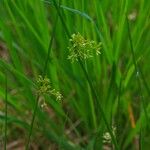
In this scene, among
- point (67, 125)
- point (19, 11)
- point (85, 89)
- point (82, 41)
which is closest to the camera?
point (82, 41)

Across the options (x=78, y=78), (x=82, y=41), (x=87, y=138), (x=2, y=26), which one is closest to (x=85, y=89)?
(x=78, y=78)

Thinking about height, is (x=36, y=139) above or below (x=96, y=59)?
below

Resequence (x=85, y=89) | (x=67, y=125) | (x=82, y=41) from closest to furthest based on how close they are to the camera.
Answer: (x=82, y=41)
(x=85, y=89)
(x=67, y=125)

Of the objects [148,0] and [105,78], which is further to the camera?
[105,78]

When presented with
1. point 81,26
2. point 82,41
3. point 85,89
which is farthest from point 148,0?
point 82,41

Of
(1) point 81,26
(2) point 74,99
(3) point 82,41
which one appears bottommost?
(3) point 82,41

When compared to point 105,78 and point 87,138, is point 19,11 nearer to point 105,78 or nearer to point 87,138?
point 105,78
